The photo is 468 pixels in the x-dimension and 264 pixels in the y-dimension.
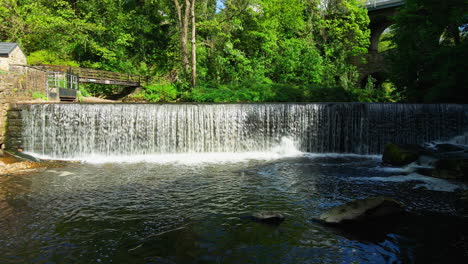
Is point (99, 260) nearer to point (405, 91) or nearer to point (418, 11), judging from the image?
point (405, 91)

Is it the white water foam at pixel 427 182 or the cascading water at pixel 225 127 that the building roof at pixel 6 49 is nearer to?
the cascading water at pixel 225 127

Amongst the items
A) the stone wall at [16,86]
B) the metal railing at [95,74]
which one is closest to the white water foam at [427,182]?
the stone wall at [16,86]

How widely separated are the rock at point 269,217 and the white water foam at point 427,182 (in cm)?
387

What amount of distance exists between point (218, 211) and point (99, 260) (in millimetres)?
2400

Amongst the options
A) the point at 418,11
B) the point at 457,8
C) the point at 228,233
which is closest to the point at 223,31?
the point at 418,11

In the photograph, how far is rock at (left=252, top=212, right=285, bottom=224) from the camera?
5928mm

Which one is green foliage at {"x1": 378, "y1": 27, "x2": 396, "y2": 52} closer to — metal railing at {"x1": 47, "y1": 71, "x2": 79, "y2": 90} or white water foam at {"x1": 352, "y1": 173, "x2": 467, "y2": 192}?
white water foam at {"x1": 352, "y1": 173, "x2": 467, "y2": 192}

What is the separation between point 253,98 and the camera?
849 inches

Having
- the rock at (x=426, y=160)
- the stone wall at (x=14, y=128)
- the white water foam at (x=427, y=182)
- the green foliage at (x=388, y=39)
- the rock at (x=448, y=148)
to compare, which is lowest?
the white water foam at (x=427, y=182)

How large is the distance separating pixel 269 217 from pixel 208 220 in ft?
3.49

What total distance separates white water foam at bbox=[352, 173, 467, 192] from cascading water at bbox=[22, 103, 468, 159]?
4379mm

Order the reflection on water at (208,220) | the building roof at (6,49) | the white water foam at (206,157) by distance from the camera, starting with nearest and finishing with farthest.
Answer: the reflection on water at (208,220) → the white water foam at (206,157) → the building roof at (6,49)

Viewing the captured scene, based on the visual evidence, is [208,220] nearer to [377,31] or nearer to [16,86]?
[16,86]

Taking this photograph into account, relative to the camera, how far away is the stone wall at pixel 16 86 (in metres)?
12.3
